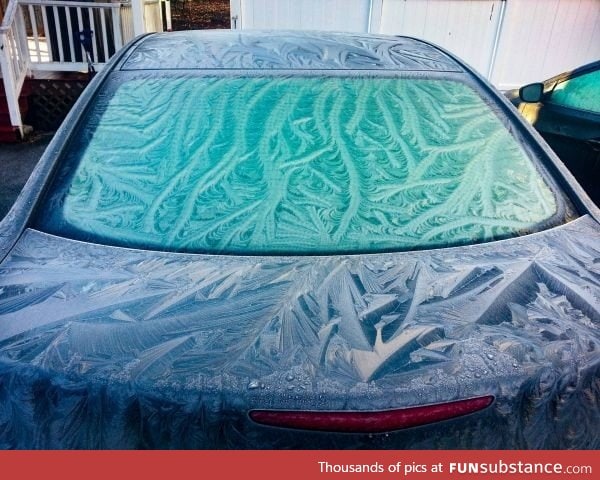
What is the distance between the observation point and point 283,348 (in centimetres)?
113

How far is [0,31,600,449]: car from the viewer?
1040mm

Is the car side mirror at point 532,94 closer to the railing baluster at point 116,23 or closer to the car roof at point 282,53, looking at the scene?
the car roof at point 282,53

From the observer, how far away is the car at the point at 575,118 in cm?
406

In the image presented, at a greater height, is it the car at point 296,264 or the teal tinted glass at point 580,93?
the car at point 296,264

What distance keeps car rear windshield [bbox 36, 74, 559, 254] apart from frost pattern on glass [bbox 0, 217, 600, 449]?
0.18 metres


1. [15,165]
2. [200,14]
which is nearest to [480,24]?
[15,165]

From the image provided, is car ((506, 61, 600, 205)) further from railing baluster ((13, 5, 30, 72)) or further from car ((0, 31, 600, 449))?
railing baluster ((13, 5, 30, 72))

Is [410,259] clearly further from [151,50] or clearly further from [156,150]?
[151,50]

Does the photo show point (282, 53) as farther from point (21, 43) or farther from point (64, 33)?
point (64, 33)

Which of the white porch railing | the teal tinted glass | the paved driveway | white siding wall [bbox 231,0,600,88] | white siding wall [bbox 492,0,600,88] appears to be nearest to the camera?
the teal tinted glass

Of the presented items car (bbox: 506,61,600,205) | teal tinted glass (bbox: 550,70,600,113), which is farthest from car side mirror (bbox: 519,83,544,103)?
teal tinted glass (bbox: 550,70,600,113)

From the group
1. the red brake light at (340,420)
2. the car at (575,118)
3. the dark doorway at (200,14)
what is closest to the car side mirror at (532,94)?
the car at (575,118)

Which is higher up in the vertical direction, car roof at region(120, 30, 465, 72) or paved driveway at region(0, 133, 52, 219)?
car roof at region(120, 30, 465, 72)

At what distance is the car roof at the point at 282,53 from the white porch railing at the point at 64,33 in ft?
18.1
